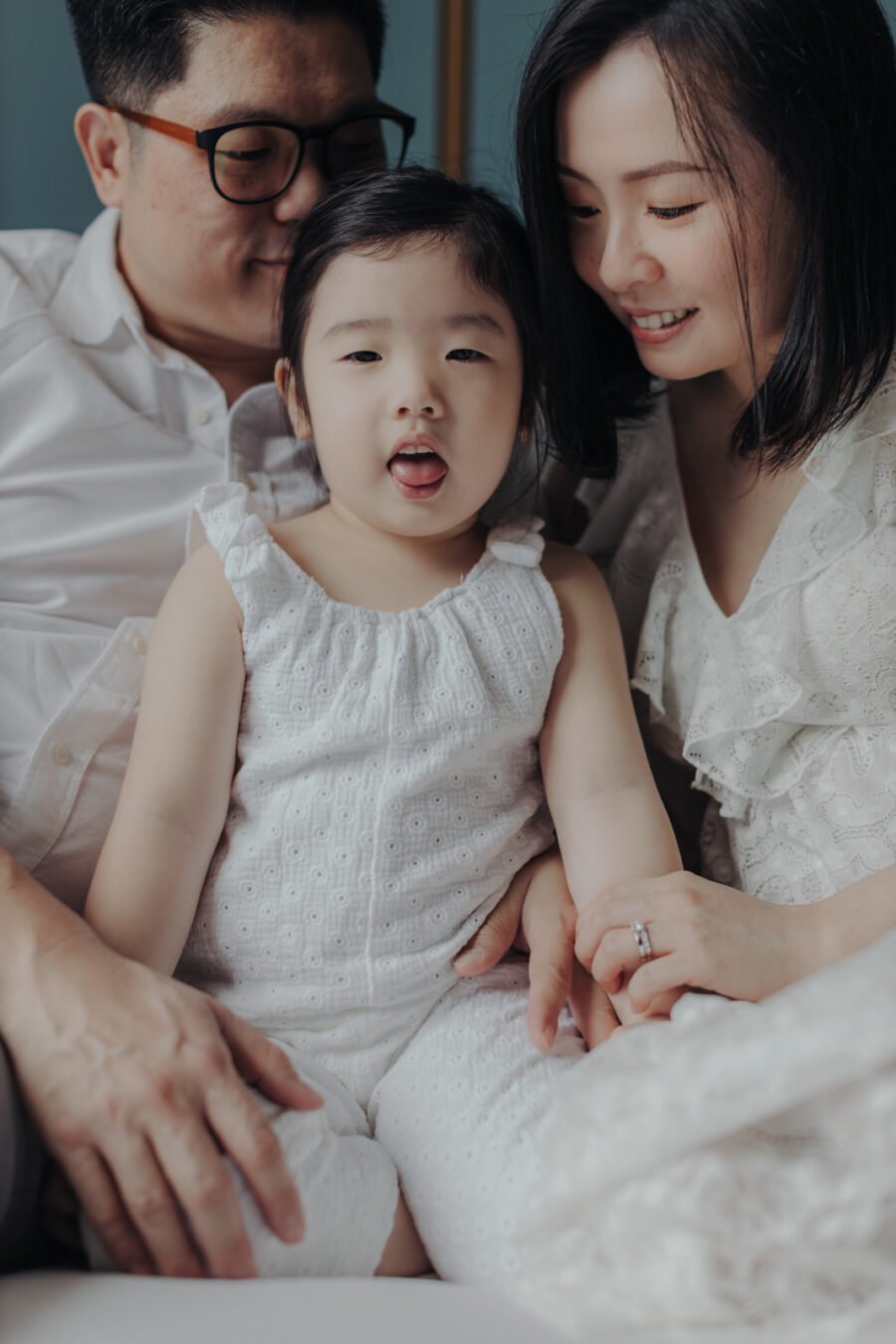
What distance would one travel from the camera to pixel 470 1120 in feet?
3.21

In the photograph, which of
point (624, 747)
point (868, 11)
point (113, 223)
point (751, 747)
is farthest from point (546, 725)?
point (113, 223)

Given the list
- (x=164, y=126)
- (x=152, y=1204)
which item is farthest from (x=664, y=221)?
(x=152, y=1204)

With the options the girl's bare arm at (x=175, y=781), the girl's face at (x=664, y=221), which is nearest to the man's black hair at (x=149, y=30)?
the girl's face at (x=664, y=221)

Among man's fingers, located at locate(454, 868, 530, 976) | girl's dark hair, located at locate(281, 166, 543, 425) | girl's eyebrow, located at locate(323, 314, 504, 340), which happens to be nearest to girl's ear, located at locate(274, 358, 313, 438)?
girl's dark hair, located at locate(281, 166, 543, 425)

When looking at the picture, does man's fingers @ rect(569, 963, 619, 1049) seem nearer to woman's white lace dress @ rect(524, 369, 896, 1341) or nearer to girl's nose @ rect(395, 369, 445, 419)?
woman's white lace dress @ rect(524, 369, 896, 1341)

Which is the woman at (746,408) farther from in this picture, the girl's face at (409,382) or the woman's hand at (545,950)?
the girl's face at (409,382)

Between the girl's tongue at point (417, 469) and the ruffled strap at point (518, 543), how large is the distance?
0.40ft

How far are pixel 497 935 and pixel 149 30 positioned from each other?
107 centimetres

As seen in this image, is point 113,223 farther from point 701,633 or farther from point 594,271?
point 701,633

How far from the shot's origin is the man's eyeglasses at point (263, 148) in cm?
134

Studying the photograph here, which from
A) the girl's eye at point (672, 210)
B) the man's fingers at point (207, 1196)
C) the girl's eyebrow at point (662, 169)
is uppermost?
the girl's eyebrow at point (662, 169)

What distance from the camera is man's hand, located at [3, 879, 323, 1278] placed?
844 mm

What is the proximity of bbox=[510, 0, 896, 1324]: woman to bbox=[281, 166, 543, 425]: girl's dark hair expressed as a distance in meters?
0.04

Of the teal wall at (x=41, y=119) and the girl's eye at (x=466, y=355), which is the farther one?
the teal wall at (x=41, y=119)
